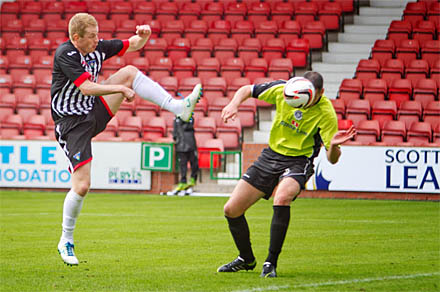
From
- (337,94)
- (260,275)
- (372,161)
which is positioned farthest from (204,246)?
(337,94)

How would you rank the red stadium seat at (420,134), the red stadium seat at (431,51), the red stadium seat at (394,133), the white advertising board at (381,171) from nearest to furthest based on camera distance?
the white advertising board at (381,171)
the red stadium seat at (420,134)
the red stadium seat at (394,133)
the red stadium seat at (431,51)

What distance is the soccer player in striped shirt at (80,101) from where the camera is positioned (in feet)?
22.7

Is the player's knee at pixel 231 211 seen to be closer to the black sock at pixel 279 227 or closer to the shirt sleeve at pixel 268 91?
the black sock at pixel 279 227

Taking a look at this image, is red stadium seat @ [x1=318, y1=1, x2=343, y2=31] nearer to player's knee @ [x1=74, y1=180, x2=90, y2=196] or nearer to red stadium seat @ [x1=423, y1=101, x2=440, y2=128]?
red stadium seat @ [x1=423, y1=101, x2=440, y2=128]

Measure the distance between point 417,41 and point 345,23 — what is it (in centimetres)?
332

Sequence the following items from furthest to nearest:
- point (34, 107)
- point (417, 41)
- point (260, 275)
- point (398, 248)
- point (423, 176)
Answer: point (417, 41) < point (34, 107) < point (423, 176) < point (398, 248) < point (260, 275)

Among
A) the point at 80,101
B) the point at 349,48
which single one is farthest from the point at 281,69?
the point at 80,101

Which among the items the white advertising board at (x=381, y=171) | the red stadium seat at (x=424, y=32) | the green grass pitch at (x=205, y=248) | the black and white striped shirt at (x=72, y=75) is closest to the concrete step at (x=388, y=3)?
the red stadium seat at (x=424, y=32)

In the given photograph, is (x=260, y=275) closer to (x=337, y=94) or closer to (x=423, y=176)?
(x=423, y=176)

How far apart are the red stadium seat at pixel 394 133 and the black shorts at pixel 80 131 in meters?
12.8

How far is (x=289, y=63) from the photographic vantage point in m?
21.8

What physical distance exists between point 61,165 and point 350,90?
848cm

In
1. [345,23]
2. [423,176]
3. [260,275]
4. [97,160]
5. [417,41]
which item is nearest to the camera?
[260,275]

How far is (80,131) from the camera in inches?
281
